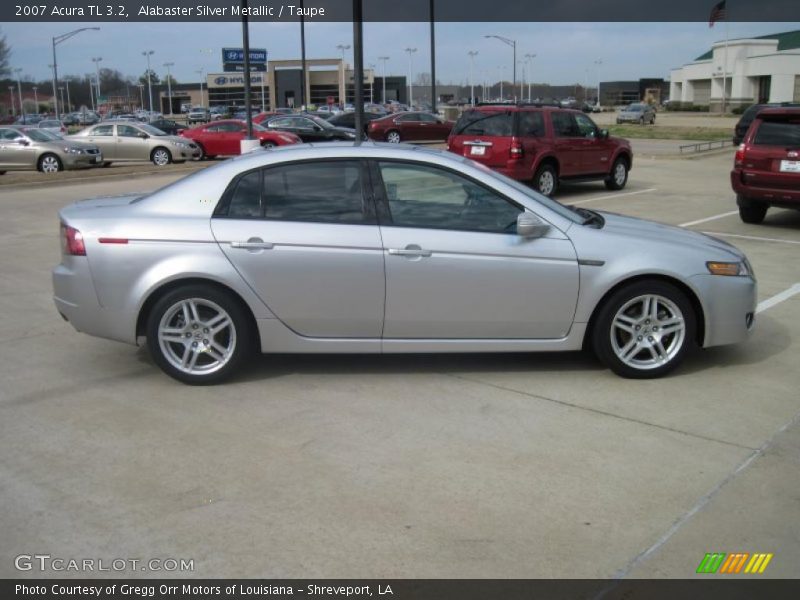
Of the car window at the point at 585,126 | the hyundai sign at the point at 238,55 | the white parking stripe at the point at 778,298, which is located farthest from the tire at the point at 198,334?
the hyundai sign at the point at 238,55

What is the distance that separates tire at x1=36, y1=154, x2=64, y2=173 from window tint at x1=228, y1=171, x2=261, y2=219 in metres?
19.7

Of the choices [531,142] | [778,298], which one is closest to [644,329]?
[778,298]

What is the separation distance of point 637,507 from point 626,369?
182 centimetres

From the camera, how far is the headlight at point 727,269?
5.48 m

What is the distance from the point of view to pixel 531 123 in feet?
49.5

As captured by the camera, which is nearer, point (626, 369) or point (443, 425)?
point (443, 425)

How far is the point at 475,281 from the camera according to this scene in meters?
5.26

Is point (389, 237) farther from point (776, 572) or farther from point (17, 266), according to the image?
point (17, 266)

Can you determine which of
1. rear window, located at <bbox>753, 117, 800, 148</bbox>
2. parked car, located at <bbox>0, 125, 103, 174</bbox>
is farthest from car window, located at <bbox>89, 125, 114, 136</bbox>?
rear window, located at <bbox>753, 117, 800, 148</bbox>

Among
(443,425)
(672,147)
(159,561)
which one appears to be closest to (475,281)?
(443,425)

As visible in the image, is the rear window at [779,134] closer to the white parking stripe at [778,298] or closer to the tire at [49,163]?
the white parking stripe at [778,298]

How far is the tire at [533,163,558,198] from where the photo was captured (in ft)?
50.0

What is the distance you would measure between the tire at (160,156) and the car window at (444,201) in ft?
70.6
